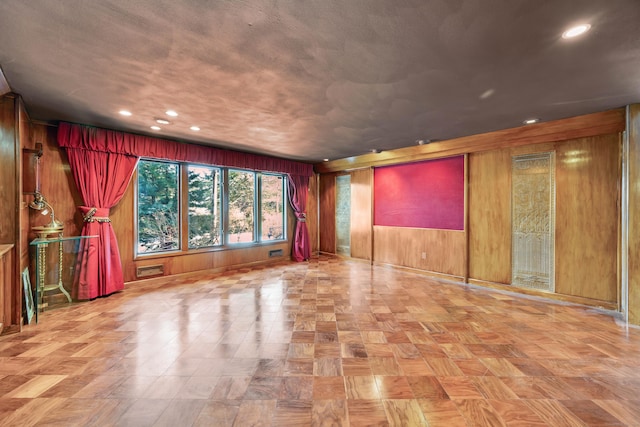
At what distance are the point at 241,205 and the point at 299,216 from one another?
1.56 metres

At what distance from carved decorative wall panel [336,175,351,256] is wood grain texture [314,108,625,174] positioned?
904mm

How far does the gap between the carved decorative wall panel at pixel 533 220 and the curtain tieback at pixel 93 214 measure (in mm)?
6358

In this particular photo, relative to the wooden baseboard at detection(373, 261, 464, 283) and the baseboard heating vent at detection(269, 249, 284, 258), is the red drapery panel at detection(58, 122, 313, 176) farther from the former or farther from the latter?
the wooden baseboard at detection(373, 261, 464, 283)

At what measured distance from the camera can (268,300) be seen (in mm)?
3836

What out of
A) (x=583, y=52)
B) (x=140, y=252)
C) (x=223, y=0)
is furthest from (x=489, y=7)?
(x=140, y=252)

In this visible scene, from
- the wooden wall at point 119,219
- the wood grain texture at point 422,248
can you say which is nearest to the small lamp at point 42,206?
the wooden wall at point 119,219

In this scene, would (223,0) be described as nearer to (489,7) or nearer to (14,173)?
(489,7)

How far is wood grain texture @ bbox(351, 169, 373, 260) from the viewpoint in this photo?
21.3ft

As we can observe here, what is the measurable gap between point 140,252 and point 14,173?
215 cm

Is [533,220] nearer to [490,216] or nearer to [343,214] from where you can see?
[490,216]

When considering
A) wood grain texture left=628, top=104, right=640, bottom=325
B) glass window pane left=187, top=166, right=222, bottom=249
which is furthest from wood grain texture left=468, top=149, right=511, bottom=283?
glass window pane left=187, top=166, right=222, bottom=249

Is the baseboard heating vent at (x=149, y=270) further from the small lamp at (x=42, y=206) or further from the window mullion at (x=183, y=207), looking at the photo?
the small lamp at (x=42, y=206)

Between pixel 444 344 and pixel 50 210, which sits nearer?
pixel 444 344

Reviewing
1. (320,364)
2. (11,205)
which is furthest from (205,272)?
(320,364)
